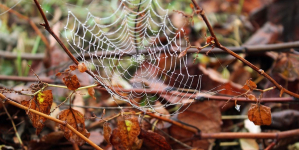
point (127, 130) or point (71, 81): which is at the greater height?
point (71, 81)

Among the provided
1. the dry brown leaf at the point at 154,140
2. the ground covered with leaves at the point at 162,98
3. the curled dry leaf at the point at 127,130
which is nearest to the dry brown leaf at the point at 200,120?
the ground covered with leaves at the point at 162,98

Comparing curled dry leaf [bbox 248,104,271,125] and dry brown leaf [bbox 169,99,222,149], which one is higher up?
curled dry leaf [bbox 248,104,271,125]

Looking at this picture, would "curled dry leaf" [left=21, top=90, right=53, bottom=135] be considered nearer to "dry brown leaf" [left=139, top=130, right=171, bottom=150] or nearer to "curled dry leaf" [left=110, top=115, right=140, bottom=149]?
"curled dry leaf" [left=110, top=115, right=140, bottom=149]

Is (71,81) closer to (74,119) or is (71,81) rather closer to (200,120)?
(74,119)

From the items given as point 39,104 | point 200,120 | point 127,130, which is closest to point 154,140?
point 127,130

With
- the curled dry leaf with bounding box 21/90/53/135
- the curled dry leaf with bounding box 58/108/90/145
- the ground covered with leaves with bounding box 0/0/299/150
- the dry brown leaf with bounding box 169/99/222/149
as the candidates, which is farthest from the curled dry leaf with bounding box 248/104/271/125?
the curled dry leaf with bounding box 21/90/53/135

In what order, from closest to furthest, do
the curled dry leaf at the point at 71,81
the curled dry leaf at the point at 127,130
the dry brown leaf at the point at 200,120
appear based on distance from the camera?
the curled dry leaf at the point at 71,81 < the curled dry leaf at the point at 127,130 < the dry brown leaf at the point at 200,120

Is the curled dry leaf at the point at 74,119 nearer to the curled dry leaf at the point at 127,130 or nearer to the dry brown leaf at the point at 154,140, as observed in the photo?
the curled dry leaf at the point at 127,130

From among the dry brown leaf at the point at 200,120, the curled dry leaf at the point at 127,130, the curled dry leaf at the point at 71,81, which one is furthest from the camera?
the dry brown leaf at the point at 200,120

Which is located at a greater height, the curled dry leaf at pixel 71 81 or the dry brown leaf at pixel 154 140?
the curled dry leaf at pixel 71 81
